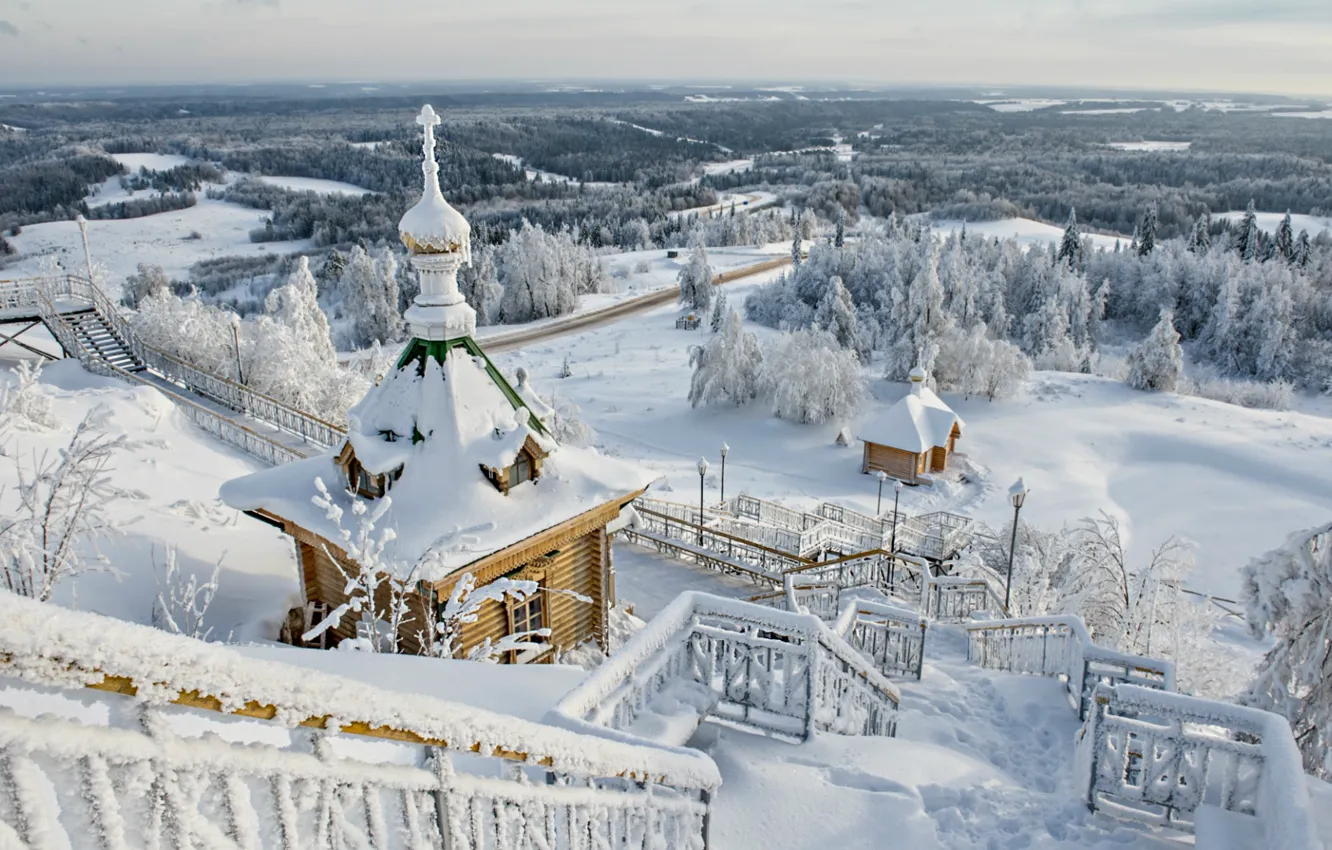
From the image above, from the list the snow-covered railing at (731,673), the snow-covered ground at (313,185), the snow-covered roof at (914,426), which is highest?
the snow-covered railing at (731,673)

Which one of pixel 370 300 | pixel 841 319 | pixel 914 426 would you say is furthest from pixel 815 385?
pixel 370 300

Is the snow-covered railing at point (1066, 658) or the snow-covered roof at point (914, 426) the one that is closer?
the snow-covered railing at point (1066, 658)

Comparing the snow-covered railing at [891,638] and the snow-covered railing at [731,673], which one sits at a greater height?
the snow-covered railing at [731,673]

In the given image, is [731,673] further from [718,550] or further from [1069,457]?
[1069,457]

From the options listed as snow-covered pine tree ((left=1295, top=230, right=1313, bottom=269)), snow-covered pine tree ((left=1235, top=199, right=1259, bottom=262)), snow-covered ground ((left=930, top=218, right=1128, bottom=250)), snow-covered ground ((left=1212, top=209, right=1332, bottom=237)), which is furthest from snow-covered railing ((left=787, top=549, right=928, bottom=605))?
snow-covered ground ((left=1212, top=209, right=1332, bottom=237))

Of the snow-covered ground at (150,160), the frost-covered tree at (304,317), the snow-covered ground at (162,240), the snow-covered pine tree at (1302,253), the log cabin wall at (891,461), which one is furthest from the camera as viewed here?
the snow-covered ground at (150,160)

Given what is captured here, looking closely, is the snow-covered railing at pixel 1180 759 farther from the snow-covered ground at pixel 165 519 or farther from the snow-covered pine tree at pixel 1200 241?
the snow-covered pine tree at pixel 1200 241

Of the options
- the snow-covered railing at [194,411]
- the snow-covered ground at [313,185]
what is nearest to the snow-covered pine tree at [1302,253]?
the snow-covered railing at [194,411]
